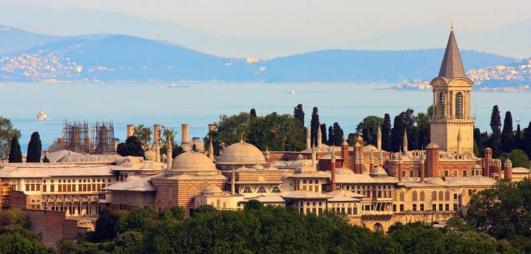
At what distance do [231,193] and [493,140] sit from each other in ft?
87.3

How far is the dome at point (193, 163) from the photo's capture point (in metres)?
84.6

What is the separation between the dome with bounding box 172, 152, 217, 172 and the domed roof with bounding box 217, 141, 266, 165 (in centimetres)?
210

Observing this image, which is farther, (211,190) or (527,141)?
(527,141)

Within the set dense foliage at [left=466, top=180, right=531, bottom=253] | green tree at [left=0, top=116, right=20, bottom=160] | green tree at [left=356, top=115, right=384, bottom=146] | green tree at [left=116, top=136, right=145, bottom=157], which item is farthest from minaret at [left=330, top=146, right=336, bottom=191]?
green tree at [left=0, top=116, right=20, bottom=160]

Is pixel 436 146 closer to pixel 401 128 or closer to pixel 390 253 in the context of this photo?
pixel 401 128

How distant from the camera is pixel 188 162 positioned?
8481 centimetres

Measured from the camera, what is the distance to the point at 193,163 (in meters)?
84.7

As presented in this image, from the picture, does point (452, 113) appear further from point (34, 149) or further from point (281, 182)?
point (34, 149)

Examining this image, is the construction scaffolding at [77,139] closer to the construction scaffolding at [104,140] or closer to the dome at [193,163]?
the construction scaffolding at [104,140]

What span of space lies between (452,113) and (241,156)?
15594mm

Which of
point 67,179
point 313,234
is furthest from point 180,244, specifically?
point 67,179

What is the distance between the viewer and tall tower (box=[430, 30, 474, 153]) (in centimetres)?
9962

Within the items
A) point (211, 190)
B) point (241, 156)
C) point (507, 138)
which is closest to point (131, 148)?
point (241, 156)

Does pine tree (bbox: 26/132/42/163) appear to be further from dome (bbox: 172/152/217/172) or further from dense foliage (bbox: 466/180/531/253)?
dense foliage (bbox: 466/180/531/253)
